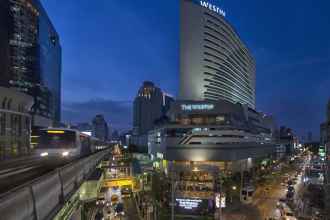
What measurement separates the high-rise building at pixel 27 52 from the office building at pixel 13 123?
875 inches

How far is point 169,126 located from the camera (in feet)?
290

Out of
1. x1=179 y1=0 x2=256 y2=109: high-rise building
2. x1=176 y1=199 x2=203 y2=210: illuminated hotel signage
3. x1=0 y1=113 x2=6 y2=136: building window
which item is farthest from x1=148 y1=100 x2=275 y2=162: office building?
x1=0 y1=113 x2=6 y2=136: building window

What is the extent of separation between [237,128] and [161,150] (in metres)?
25.3

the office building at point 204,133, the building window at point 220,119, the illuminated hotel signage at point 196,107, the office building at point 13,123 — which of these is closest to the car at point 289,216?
the office building at point 13,123

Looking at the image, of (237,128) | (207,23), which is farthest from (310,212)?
(207,23)

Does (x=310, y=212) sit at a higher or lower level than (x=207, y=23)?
lower

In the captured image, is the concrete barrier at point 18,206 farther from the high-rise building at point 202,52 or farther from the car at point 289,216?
the high-rise building at point 202,52

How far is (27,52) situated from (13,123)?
5567 cm

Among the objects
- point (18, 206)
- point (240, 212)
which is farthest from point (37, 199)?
point (240, 212)

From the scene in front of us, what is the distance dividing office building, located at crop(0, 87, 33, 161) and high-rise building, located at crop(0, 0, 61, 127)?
22.2 m

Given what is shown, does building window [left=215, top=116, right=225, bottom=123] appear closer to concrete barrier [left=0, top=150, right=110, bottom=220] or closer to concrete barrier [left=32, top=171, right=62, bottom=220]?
concrete barrier [left=0, top=150, right=110, bottom=220]

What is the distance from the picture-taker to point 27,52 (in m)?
92.2

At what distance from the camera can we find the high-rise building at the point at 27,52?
82.5 meters

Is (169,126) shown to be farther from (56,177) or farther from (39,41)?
(56,177)
